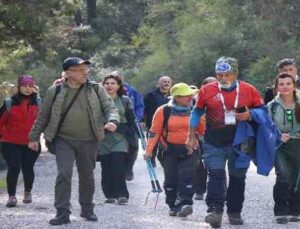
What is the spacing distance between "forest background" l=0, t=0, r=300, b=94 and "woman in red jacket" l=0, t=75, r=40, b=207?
22.0ft

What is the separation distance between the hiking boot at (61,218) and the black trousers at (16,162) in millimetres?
2535

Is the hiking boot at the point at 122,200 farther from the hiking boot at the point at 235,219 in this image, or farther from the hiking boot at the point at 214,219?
the hiking boot at the point at 214,219

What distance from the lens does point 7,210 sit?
449 inches

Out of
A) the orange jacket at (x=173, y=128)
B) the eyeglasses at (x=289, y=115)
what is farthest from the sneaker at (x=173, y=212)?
the eyeglasses at (x=289, y=115)

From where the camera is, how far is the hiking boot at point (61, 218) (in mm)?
9531

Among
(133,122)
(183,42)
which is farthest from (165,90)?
(183,42)

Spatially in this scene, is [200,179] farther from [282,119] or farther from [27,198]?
[282,119]

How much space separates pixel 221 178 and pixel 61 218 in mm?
1964

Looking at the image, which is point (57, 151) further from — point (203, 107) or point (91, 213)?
point (203, 107)

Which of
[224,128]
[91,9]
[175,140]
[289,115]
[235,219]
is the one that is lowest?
[235,219]

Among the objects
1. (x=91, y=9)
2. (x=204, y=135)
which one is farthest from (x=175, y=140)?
(x=91, y=9)

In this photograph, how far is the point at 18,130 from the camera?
474 inches

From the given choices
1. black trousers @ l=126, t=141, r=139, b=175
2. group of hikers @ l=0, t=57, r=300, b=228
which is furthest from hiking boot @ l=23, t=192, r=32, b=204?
group of hikers @ l=0, t=57, r=300, b=228

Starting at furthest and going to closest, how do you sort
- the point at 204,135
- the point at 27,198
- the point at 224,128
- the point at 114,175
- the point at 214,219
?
the point at 27,198
the point at 114,175
the point at 204,135
the point at 224,128
the point at 214,219
